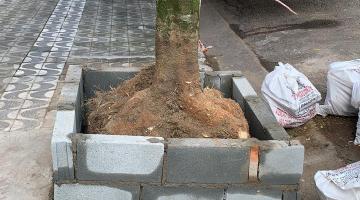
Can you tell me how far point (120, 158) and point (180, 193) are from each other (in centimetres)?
39

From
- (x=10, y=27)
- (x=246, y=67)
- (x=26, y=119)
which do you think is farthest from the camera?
(x=10, y=27)

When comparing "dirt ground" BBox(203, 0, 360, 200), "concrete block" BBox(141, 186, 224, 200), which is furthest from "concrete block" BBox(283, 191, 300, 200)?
"dirt ground" BBox(203, 0, 360, 200)

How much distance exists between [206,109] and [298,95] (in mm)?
1529

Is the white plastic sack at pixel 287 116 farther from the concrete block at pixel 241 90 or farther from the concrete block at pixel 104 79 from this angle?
the concrete block at pixel 104 79

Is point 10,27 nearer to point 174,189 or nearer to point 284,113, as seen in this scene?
point 284,113

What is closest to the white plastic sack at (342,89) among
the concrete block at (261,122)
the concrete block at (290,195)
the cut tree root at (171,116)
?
the concrete block at (261,122)

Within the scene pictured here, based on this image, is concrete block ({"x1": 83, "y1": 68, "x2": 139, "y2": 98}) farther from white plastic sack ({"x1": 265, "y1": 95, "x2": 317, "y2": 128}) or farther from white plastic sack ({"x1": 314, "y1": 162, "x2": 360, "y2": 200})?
white plastic sack ({"x1": 314, "y1": 162, "x2": 360, "y2": 200})

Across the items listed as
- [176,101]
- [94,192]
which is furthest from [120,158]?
[176,101]

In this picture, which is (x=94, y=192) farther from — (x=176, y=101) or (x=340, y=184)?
(x=340, y=184)

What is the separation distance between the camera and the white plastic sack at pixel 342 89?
4402mm

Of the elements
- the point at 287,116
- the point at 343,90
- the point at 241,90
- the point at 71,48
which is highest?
the point at 241,90

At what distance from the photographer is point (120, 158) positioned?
2641 millimetres

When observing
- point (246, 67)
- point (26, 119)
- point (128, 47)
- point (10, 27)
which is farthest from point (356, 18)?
point (26, 119)

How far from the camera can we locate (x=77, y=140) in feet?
8.63
